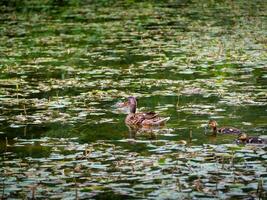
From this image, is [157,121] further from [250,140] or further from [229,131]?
[250,140]

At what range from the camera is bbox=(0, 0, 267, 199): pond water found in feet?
30.9

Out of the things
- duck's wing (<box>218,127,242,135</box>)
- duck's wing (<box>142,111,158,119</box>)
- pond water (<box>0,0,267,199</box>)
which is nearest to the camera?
pond water (<box>0,0,267,199</box>)

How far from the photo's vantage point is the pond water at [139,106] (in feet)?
30.9

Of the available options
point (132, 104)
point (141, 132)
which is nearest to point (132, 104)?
point (132, 104)

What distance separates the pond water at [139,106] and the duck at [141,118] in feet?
0.54

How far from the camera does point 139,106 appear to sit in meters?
14.7

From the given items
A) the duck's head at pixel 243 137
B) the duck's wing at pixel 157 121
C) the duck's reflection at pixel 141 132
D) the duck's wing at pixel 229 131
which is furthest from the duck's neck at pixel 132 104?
the duck's head at pixel 243 137

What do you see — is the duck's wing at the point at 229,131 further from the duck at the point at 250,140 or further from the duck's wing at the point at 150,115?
the duck's wing at the point at 150,115

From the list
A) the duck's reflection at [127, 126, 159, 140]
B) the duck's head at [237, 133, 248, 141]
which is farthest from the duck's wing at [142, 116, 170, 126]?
the duck's head at [237, 133, 248, 141]

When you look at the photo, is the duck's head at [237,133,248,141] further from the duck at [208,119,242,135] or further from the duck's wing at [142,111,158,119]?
the duck's wing at [142,111,158,119]

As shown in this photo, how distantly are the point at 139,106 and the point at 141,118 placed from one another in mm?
1677

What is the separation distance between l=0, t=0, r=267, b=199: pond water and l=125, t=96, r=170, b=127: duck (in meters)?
0.17

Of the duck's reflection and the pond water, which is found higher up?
the pond water

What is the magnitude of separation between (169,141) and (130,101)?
2.49m
